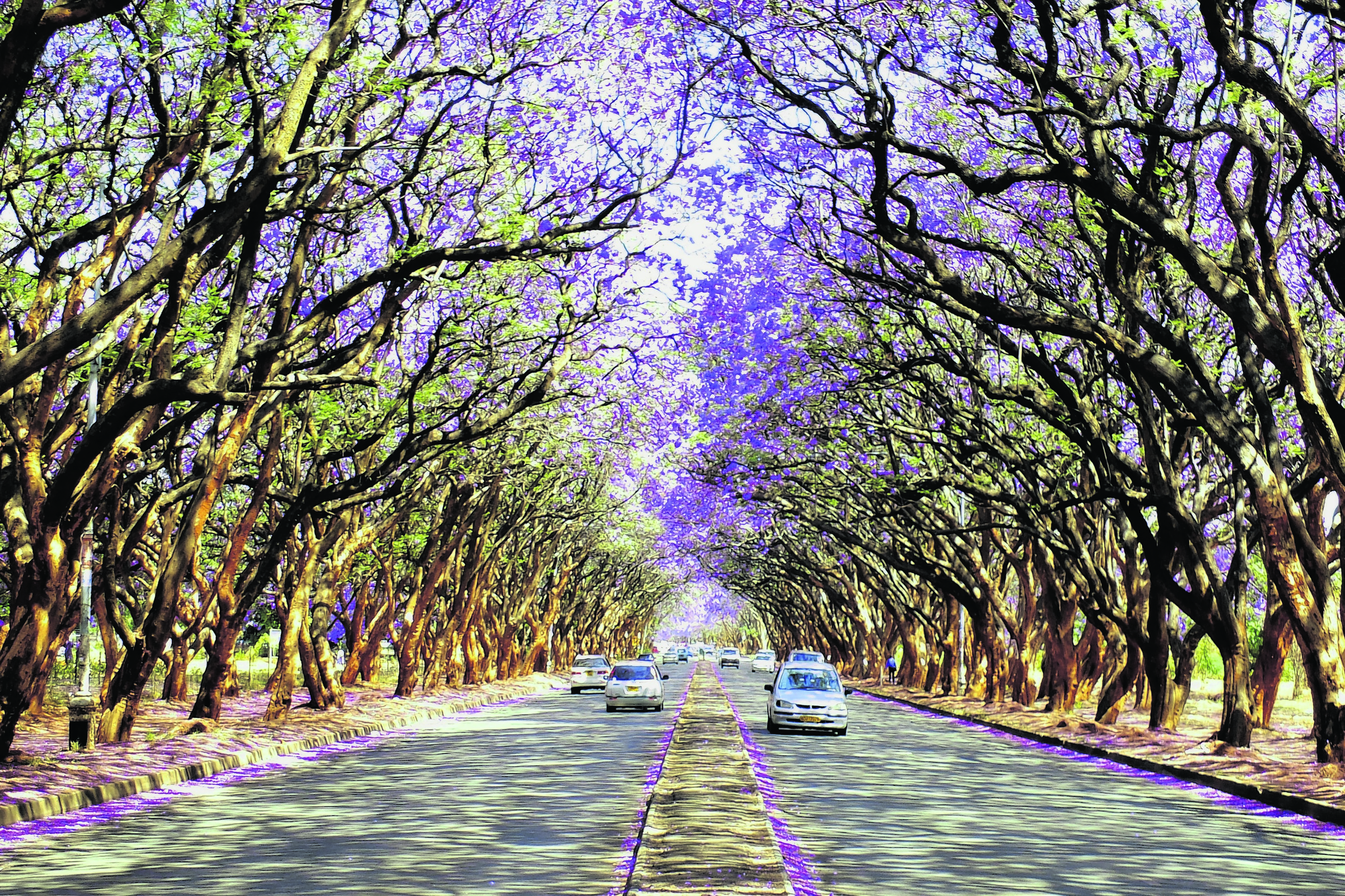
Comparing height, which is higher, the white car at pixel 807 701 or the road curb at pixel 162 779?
the white car at pixel 807 701

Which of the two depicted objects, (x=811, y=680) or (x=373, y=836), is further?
(x=811, y=680)

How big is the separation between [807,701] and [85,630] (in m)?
13.1

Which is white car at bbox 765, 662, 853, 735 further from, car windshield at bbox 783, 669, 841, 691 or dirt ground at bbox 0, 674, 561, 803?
dirt ground at bbox 0, 674, 561, 803

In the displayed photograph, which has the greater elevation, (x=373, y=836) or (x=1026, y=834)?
(x=1026, y=834)

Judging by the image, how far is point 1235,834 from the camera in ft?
40.3

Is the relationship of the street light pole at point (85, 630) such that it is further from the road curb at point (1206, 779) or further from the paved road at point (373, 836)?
the road curb at point (1206, 779)

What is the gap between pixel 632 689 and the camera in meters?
37.2

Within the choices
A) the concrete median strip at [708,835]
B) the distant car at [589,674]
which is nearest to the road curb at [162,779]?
the concrete median strip at [708,835]

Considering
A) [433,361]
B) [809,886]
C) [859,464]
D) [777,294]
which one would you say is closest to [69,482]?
[433,361]

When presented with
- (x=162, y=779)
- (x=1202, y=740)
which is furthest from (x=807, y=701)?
(x=162, y=779)

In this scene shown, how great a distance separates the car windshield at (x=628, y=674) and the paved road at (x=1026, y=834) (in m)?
17.0

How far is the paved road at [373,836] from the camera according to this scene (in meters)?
8.79

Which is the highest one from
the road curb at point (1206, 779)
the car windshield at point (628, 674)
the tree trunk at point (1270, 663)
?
the tree trunk at point (1270, 663)

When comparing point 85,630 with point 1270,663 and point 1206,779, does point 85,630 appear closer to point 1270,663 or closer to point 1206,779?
point 1206,779
